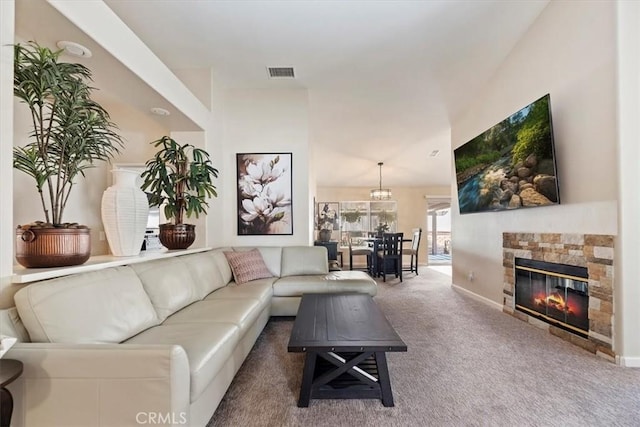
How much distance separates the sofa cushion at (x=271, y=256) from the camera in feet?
12.5

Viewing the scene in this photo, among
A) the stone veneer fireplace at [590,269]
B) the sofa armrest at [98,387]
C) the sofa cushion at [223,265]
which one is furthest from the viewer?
the sofa cushion at [223,265]

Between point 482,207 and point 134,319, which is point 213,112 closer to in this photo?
point 134,319

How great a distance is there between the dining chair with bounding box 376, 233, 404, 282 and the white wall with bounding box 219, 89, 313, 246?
7.87 feet

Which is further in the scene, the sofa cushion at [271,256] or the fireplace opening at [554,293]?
the sofa cushion at [271,256]

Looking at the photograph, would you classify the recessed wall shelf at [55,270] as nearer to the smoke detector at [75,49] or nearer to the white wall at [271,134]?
the smoke detector at [75,49]

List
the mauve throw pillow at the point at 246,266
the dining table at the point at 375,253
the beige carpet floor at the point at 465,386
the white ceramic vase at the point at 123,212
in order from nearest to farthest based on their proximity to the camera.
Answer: the beige carpet floor at the point at 465,386
the white ceramic vase at the point at 123,212
the mauve throw pillow at the point at 246,266
the dining table at the point at 375,253

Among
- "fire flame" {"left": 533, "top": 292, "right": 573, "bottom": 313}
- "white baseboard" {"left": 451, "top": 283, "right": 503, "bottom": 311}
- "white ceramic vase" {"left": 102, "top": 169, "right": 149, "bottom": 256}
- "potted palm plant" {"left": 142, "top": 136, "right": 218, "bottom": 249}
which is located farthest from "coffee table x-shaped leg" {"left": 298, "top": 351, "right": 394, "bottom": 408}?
"white baseboard" {"left": 451, "top": 283, "right": 503, "bottom": 311}

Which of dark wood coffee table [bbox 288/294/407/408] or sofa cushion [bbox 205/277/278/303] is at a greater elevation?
sofa cushion [bbox 205/277/278/303]

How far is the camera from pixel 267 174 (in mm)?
4285

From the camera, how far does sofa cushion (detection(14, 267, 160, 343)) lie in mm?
1324

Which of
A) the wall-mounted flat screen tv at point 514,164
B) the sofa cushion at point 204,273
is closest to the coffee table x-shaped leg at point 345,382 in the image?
the sofa cushion at point 204,273

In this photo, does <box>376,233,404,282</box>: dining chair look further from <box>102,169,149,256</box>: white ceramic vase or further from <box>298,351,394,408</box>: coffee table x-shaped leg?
<box>102,169,149,256</box>: white ceramic vase

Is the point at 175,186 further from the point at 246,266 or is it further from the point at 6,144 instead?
the point at 6,144

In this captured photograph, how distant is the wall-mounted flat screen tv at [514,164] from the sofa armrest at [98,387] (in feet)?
11.2
